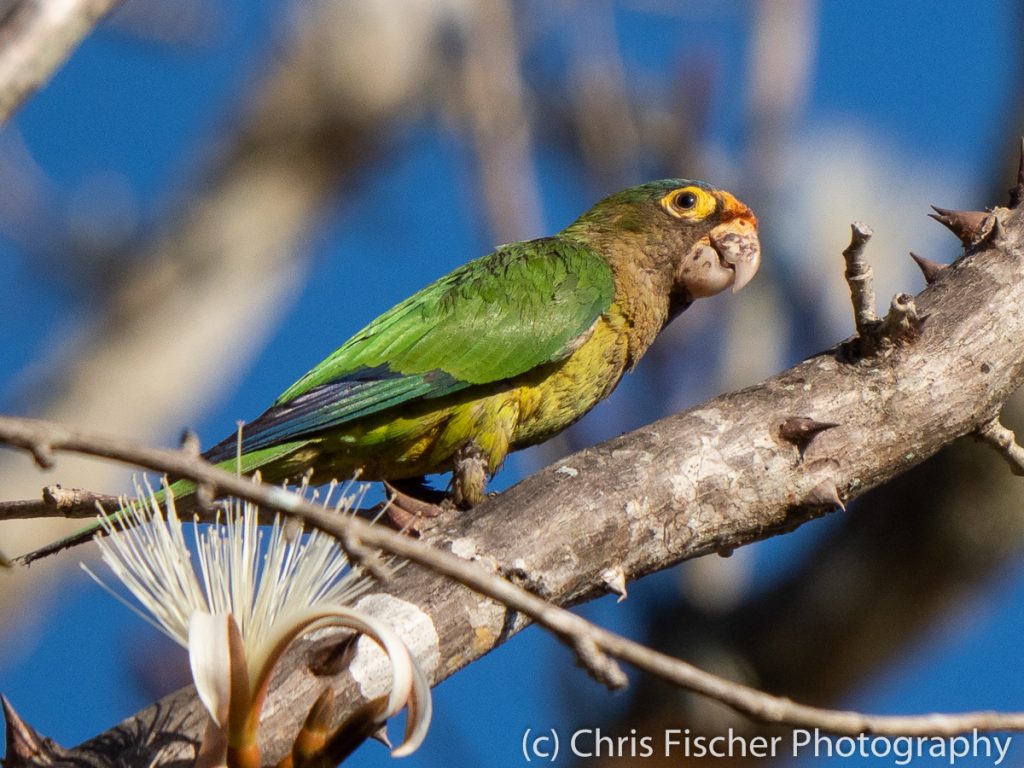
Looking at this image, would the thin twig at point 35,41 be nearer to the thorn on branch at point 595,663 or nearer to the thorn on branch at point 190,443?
the thorn on branch at point 190,443

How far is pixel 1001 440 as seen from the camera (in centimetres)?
329

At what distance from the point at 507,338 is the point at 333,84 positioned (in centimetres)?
580

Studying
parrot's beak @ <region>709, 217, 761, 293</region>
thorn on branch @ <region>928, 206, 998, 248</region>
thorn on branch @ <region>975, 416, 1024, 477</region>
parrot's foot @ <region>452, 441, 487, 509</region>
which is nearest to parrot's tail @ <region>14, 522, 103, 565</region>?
parrot's foot @ <region>452, 441, 487, 509</region>

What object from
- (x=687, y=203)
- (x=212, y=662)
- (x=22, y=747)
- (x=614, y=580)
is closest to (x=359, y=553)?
(x=212, y=662)

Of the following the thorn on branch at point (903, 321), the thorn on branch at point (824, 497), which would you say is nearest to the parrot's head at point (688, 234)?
the thorn on branch at point (903, 321)

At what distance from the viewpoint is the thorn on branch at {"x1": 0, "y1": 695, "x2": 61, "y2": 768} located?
2.18m

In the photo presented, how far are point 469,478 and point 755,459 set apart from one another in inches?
49.1

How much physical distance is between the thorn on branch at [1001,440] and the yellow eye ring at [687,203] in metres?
2.31

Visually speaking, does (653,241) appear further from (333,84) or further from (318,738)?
(333,84)

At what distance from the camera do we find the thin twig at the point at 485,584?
154cm

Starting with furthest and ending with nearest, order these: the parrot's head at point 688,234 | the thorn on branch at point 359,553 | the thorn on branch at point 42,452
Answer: the parrot's head at point 688,234, the thorn on branch at point 359,553, the thorn on branch at point 42,452

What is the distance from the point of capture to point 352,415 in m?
4.24

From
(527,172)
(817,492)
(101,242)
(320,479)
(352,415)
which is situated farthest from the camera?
(101,242)

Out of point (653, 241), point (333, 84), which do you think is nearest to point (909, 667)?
point (653, 241)
